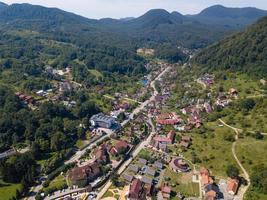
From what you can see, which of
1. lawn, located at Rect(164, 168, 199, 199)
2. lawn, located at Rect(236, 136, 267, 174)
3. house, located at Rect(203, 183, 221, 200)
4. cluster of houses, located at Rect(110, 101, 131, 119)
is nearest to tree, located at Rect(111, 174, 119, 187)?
lawn, located at Rect(164, 168, 199, 199)

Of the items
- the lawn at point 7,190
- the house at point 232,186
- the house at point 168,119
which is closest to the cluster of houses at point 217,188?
the house at point 232,186

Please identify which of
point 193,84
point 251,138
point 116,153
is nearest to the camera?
point 116,153

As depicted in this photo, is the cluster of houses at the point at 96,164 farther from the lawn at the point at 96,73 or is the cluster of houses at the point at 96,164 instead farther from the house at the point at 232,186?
the lawn at the point at 96,73

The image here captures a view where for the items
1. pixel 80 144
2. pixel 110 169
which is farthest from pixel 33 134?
pixel 110 169

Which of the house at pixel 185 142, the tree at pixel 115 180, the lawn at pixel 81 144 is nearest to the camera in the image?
the tree at pixel 115 180

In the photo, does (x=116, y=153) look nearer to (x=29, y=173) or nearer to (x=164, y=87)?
(x=29, y=173)

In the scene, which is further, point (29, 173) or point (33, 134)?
point (33, 134)

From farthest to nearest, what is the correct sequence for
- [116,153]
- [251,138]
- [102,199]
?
1. [251,138]
2. [116,153]
3. [102,199]
